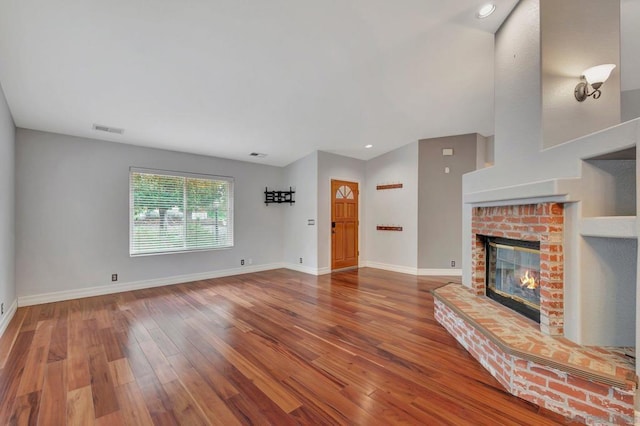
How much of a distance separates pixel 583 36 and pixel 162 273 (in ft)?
20.1

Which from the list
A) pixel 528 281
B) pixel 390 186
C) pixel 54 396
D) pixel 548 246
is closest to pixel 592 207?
pixel 548 246

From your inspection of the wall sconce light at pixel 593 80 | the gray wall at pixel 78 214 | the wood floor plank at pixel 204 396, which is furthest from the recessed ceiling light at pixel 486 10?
the gray wall at pixel 78 214

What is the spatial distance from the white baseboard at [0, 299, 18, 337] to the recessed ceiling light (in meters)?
5.65

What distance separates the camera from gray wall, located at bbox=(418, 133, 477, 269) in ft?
16.9

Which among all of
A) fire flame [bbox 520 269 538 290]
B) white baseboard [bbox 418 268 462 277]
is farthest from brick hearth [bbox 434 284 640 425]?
white baseboard [bbox 418 268 462 277]

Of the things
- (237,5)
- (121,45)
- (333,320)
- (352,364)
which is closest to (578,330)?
(352,364)

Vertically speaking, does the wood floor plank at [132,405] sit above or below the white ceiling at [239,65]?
below

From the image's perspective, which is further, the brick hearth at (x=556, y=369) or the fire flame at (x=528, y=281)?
the fire flame at (x=528, y=281)

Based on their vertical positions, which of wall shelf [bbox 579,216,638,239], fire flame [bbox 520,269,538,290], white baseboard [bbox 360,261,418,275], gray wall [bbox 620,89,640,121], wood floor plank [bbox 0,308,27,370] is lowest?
wood floor plank [bbox 0,308,27,370]

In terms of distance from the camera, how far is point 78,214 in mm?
4047

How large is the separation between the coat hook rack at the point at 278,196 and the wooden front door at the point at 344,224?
1.02m

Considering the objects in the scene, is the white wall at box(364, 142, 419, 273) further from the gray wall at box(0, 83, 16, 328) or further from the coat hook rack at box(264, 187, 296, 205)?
the gray wall at box(0, 83, 16, 328)

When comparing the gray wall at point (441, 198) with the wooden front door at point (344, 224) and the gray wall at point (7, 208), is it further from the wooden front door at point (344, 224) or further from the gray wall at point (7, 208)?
the gray wall at point (7, 208)

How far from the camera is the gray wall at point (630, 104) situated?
3381mm
